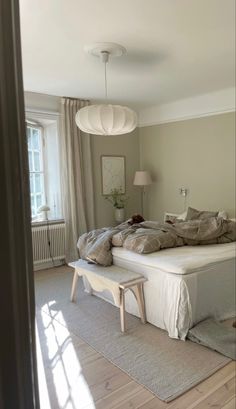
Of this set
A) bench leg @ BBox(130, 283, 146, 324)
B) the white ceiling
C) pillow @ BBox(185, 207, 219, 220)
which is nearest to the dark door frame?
the white ceiling

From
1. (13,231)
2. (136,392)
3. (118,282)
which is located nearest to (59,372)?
(136,392)

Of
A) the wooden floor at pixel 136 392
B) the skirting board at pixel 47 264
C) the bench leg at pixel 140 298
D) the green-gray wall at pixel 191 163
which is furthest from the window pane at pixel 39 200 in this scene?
the wooden floor at pixel 136 392

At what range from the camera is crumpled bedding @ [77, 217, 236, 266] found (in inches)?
122

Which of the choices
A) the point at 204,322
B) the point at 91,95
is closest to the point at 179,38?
the point at 91,95

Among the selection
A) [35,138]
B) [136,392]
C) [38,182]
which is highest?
[35,138]

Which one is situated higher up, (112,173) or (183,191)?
(112,173)

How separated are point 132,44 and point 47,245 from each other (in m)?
3.04

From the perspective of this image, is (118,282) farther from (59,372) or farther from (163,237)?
(59,372)

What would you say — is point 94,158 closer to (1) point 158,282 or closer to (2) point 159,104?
(2) point 159,104

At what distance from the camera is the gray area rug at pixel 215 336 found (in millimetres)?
2344

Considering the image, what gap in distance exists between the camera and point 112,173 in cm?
547

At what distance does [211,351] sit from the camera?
7.86 feet

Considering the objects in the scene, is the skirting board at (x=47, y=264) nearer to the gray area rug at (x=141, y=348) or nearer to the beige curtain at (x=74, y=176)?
the beige curtain at (x=74, y=176)

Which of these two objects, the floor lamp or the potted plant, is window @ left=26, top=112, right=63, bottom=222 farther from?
the floor lamp
